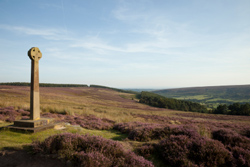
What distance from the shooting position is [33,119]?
844cm

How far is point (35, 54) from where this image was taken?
8.70 m

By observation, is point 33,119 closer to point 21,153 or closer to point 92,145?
point 21,153

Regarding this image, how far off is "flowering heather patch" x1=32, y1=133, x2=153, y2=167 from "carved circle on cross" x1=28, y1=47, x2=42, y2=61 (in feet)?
17.7

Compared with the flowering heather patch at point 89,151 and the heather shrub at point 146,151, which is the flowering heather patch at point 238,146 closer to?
the heather shrub at point 146,151

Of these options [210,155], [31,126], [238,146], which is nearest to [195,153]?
[210,155]

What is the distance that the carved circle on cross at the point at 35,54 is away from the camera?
842cm

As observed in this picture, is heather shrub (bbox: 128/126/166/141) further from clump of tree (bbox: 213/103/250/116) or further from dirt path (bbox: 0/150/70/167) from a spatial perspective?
clump of tree (bbox: 213/103/250/116)

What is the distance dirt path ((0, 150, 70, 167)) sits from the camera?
4.65 meters

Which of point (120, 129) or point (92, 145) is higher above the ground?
point (92, 145)

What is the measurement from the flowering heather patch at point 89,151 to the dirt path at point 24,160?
0.22 metres

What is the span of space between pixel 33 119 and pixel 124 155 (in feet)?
21.8

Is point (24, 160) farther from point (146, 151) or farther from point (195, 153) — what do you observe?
point (195, 153)

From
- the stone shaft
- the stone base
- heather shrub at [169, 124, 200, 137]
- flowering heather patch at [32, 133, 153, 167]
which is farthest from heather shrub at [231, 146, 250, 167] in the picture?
the stone shaft

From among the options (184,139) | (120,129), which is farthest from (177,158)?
(120,129)
